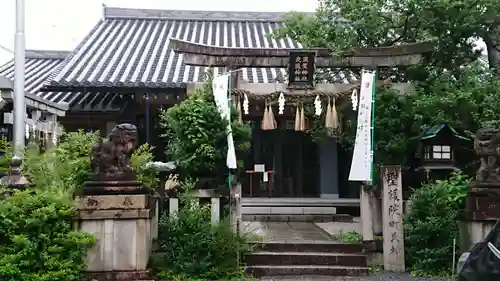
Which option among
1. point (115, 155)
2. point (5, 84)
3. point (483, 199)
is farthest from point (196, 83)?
point (483, 199)

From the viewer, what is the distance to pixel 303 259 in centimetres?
945

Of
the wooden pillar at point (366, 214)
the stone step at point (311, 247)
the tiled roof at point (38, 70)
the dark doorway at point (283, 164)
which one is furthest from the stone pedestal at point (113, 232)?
the dark doorway at point (283, 164)

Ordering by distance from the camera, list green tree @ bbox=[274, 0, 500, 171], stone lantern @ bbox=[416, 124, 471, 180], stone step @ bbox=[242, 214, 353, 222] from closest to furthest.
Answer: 1. stone lantern @ bbox=[416, 124, 471, 180]
2. green tree @ bbox=[274, 0, 500, 171]
3. stone step @ bbox=[242, 214, 353, 222]

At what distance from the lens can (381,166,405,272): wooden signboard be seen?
30.5 feet

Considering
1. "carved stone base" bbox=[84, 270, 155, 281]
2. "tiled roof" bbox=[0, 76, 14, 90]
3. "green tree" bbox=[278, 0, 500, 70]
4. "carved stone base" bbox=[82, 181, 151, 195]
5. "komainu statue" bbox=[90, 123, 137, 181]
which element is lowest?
"carved stone base" bbox=[84, 270, 155, 281]

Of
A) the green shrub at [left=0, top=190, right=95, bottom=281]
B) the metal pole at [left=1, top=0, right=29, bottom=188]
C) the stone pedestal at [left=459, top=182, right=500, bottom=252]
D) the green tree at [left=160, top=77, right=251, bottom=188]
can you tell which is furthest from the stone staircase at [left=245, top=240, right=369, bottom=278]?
the metal pole at [left=1, top=0, right=29, bottom=188]

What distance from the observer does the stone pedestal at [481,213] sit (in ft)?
27.9

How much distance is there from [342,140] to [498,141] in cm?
400

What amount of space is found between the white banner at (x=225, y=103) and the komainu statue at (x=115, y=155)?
1817mm

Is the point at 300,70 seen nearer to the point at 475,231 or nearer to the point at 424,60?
the point at 424,60

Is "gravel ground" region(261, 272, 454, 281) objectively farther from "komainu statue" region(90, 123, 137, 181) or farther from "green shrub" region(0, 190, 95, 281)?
"green shrub" region(0, 190, 95, 281)

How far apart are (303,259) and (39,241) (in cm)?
454

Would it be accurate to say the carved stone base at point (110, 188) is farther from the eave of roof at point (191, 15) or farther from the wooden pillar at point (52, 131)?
the eave of roof at point (191, 15)

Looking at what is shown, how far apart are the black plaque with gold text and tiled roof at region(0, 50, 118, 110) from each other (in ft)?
22.4
